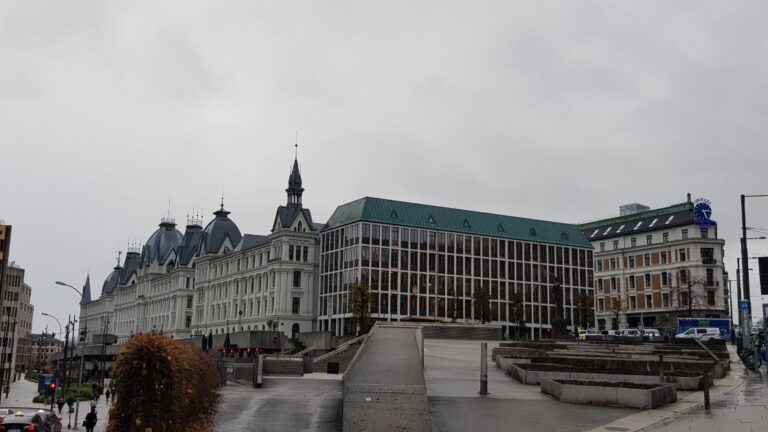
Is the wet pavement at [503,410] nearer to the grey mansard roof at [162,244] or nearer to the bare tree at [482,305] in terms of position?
the bare tree at [482,305]

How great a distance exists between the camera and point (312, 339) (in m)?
82.9

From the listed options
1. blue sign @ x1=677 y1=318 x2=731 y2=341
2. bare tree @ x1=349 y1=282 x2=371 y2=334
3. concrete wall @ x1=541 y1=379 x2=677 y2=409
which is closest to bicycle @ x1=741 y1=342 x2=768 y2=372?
concrete wall @ x1=541 y1=379 x2=677 y2=409

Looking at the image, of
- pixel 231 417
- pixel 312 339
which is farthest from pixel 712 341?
pixel 312 339

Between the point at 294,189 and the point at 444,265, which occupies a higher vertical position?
the point at 294,189

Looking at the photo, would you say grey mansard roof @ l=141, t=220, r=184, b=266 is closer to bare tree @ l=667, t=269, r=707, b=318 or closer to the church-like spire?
the church-like spire

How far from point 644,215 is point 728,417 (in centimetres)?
10745

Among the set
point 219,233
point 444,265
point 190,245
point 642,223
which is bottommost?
→ point 444,265

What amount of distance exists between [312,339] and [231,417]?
193ft

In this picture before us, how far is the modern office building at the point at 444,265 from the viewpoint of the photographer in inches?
3861

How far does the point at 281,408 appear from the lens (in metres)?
26.8

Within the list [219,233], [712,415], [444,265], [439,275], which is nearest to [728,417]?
[712,415]

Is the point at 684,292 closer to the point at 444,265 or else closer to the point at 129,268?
the point at 444,265

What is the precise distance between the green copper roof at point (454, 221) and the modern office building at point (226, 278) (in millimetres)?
6851

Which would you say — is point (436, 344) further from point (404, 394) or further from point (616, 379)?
point (404, 394)
